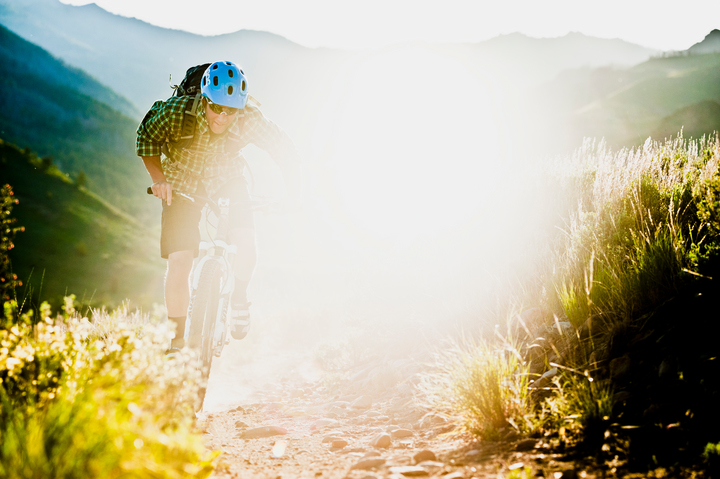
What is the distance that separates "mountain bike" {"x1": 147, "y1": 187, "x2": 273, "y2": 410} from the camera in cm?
369

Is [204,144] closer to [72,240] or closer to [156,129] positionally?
[156,129]

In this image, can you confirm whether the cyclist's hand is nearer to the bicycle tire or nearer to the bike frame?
the bike frame

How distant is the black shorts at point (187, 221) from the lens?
3.81 metres

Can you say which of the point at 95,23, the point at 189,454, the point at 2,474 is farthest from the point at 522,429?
the point at 95,23

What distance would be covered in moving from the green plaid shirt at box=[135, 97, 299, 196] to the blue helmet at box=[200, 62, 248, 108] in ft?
0.83

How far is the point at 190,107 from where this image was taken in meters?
3.80

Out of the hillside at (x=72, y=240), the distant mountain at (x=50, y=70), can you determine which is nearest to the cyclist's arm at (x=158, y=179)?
the hillside at (x=72, y=240)

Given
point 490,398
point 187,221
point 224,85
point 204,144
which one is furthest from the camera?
point 204,144

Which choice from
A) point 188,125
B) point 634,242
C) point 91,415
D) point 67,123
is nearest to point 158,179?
point 188,125

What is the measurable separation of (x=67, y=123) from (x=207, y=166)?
136 m

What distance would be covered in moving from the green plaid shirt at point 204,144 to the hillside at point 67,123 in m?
114

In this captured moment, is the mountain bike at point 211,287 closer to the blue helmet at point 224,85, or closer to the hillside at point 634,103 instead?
the blue helmet at point 224,85

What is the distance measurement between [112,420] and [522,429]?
7.31 feet

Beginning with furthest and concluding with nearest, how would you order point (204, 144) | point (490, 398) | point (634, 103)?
1. point (634, 103)
2. point (204, 144)
3. point (490, 398)
